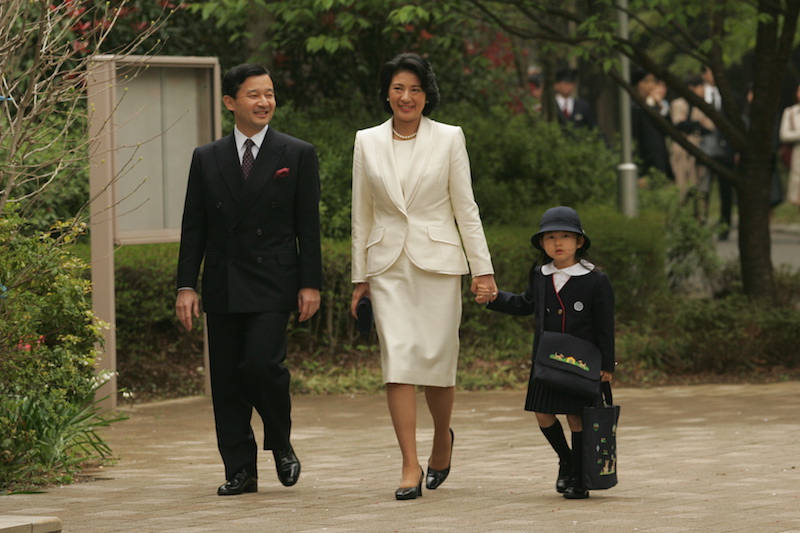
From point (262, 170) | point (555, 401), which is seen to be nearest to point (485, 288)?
point (555, 401)

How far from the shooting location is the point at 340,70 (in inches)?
626

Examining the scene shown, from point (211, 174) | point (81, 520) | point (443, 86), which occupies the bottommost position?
point (81, 520)

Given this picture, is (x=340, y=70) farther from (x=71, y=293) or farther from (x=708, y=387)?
(x=71, y=293)

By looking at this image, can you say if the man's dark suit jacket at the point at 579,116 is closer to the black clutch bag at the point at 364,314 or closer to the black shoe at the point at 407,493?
the black clutch bag at the point at 364,314

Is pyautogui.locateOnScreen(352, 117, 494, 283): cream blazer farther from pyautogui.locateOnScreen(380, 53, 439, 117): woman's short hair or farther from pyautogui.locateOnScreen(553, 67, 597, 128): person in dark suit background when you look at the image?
pyautogui.locateOnScreen(553, 67, 597, 128): person in dark suit background

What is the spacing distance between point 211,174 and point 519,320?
610cm

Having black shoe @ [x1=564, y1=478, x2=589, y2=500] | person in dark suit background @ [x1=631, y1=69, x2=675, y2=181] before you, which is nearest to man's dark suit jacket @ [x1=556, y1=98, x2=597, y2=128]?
person in dark suit background @ [x1=631, y1=69, x2=675, y2=181]

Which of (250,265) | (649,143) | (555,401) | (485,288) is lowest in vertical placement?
(555,401)

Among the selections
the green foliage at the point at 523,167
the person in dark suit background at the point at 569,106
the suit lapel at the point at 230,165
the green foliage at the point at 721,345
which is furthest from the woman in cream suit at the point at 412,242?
the person in dark suit background at the point at 569,106

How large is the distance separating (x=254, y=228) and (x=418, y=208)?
70 cm

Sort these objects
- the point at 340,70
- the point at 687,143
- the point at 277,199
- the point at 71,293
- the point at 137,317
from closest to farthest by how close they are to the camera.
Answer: the point at 277,199
the point at 71,293
the point at 137,317
the point at 687,143
the point at 340,70

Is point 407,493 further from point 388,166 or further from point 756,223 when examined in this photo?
point 756,223

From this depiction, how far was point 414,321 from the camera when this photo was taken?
682 cm

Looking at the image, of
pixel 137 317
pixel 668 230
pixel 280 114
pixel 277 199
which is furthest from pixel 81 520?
pixel 668 230
